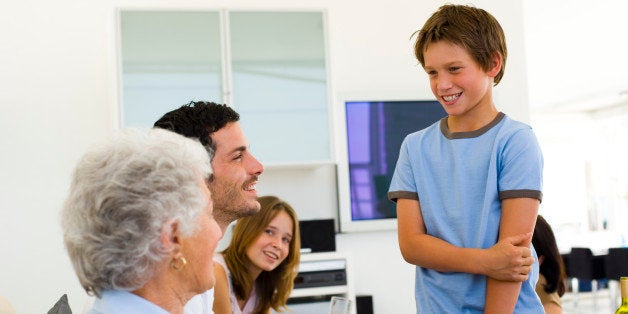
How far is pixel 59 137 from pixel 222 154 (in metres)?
3.20

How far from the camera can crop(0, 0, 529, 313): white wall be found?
470cm

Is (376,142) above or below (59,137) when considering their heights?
→ below

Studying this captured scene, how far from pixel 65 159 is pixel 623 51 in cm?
725

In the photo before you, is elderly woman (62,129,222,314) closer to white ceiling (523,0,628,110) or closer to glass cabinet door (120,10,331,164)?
glass cabinet door (120,10,331,164)

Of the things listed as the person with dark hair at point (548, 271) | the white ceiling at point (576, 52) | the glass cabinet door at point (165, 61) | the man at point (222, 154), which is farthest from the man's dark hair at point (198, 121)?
the white ceiling at point (576, 52)

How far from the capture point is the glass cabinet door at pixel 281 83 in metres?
4.64

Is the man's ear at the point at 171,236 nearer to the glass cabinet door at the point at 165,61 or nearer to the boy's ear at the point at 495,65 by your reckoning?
the boy's ear at the point at 495,65

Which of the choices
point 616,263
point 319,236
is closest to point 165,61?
point 319,236

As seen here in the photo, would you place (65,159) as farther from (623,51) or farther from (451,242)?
(623,51)

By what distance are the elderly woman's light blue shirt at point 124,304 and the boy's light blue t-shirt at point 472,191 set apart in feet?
2.01

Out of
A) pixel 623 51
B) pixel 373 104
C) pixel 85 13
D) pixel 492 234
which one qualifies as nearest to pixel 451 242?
pixel 492 234

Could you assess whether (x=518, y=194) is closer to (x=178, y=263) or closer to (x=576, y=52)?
(x=178, y=263)

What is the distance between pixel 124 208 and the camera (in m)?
1.08

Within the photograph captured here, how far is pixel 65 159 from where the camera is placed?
188 inches
